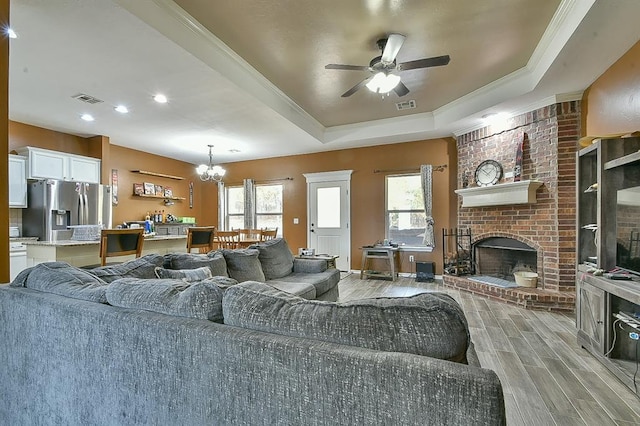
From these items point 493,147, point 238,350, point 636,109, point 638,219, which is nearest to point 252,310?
point 238,350

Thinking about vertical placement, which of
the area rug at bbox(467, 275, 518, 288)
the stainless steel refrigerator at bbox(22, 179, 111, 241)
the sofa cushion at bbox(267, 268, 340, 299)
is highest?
the stainless steel refrigerator at bbox(22, 179, 111, 241)

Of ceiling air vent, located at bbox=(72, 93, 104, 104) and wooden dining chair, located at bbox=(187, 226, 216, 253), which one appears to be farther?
wooden dining chair, located at bbox=(187, 226, 216, 253)

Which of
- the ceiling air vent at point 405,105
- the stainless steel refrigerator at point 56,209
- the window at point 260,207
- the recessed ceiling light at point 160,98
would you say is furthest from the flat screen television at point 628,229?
the stainless steel refrigerator at point 56,209

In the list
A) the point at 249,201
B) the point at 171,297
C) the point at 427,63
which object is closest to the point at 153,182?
the point at 249,201

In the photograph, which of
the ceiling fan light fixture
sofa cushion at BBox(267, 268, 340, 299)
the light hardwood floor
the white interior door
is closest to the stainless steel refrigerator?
sofa cushion at BBox(267, 268, 340, 299)

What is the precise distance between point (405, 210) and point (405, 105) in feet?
6.88

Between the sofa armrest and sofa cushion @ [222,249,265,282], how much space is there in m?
0.68

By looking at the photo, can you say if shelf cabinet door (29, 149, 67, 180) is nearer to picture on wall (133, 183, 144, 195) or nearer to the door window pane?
picture on wall (133, 183, 144, 195)

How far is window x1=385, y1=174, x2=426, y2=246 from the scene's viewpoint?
5910mm

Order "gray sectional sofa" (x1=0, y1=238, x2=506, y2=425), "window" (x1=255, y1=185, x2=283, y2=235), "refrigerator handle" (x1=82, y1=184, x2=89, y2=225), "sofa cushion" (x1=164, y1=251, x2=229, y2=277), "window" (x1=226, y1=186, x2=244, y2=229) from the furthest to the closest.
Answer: "window" (x1=226, y1=186, x2=244, y2=229) → "window" (x1=255, y1=185, x2=283, y2=235) → "refrigerator handle" (x1=82, y1=184, x2=89, y2=225) → "sofa cushion" (x1=164, y1=251, x2=229, y2=277) → "gray sectional sofa" (x1=0, y1=238, x2=506, y2=425)

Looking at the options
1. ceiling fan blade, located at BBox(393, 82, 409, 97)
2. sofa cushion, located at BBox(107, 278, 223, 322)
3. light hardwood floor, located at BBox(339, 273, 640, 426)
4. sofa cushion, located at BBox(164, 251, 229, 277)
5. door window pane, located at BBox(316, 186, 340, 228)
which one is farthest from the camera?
door window pane, located at BBox(316, 186, 340, 228)

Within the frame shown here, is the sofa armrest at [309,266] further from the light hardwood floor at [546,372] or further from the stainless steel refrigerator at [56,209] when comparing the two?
the stainless steel refrigerator at [56,209]

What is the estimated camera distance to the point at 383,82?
3160 millimetres

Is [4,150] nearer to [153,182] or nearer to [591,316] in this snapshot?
[591,316]
